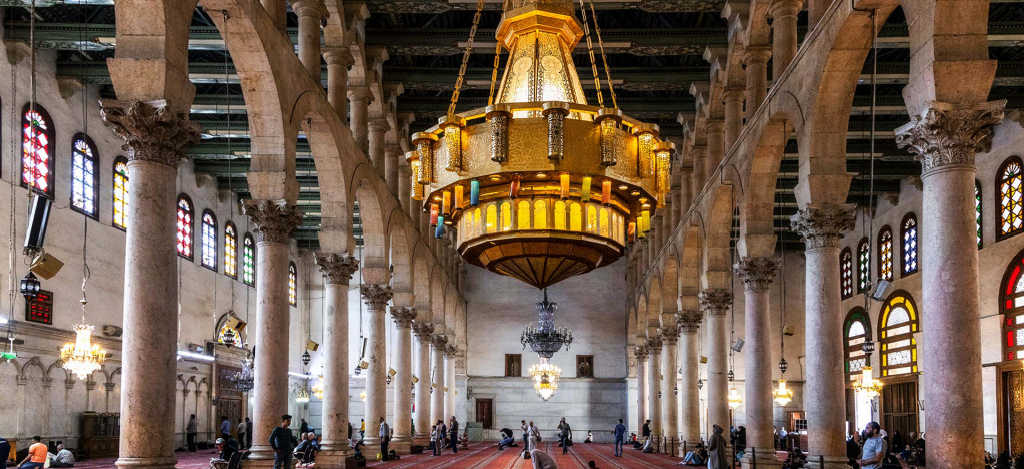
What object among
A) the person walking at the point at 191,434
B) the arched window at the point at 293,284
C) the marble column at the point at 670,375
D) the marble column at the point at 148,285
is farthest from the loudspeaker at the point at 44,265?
the arched window at the point at 293,284

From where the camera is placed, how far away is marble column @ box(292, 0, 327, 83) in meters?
16.7

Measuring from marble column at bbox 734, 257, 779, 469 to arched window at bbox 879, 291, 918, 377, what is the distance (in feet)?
46.4

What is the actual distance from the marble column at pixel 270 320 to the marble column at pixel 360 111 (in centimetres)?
634

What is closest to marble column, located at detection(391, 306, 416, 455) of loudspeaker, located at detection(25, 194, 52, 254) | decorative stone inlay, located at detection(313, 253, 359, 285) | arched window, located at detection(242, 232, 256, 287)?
decorative stone inlay, located at detection(313, 253, 359, 285)

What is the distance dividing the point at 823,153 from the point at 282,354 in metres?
8.25

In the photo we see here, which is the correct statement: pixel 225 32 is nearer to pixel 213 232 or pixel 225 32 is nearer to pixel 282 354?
pixel 282 354

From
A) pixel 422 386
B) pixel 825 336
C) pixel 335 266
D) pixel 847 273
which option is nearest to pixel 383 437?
pixel 335 266

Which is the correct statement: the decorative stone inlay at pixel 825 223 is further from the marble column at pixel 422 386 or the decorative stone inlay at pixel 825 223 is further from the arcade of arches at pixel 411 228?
the marble column at pixel 422 386

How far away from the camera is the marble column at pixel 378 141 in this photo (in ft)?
73.5

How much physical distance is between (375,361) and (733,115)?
9.59 meters

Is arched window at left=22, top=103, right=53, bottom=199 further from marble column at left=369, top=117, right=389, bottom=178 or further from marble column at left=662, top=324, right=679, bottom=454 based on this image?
marble column at left=662, top=324, right=679, bottom=454

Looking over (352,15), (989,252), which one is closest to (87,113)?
(352,15)

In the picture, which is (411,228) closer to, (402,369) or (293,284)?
(402,369)

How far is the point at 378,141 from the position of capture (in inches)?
895
